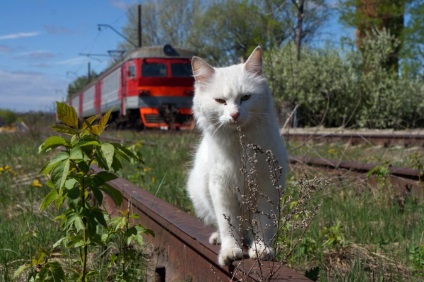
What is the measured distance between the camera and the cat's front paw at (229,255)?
2.78 metres

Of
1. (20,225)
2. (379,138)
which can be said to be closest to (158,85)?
(379,138)

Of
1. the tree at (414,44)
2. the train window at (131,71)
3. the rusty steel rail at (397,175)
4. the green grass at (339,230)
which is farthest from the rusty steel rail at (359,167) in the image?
the tree at (414,44)

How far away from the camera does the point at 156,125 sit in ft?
70.7

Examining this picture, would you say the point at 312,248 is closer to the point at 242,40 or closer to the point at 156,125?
the point at 156,125

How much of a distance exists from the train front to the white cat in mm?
17466

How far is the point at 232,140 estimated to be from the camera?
314 cm

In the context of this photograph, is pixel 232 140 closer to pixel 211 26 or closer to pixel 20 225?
pixel 20 225

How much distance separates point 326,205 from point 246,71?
2082 mm

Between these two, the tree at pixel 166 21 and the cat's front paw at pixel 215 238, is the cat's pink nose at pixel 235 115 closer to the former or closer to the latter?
the cat's front paw at pixel 215 238

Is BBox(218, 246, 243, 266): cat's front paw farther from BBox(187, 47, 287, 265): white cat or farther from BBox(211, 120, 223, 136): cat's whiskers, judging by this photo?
BBox(211, 120, 223, 136): cat's whiskers

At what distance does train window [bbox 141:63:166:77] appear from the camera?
21.2m

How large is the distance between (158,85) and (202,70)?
60.3 feet

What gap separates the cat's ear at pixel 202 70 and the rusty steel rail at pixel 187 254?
0.80m

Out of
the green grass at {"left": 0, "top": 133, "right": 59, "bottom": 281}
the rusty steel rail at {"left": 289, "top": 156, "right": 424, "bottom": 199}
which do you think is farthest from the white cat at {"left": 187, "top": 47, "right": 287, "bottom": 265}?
the rusty steel rail at {"left": 289, "top": 156, "right": 424, "bottom": 199}
